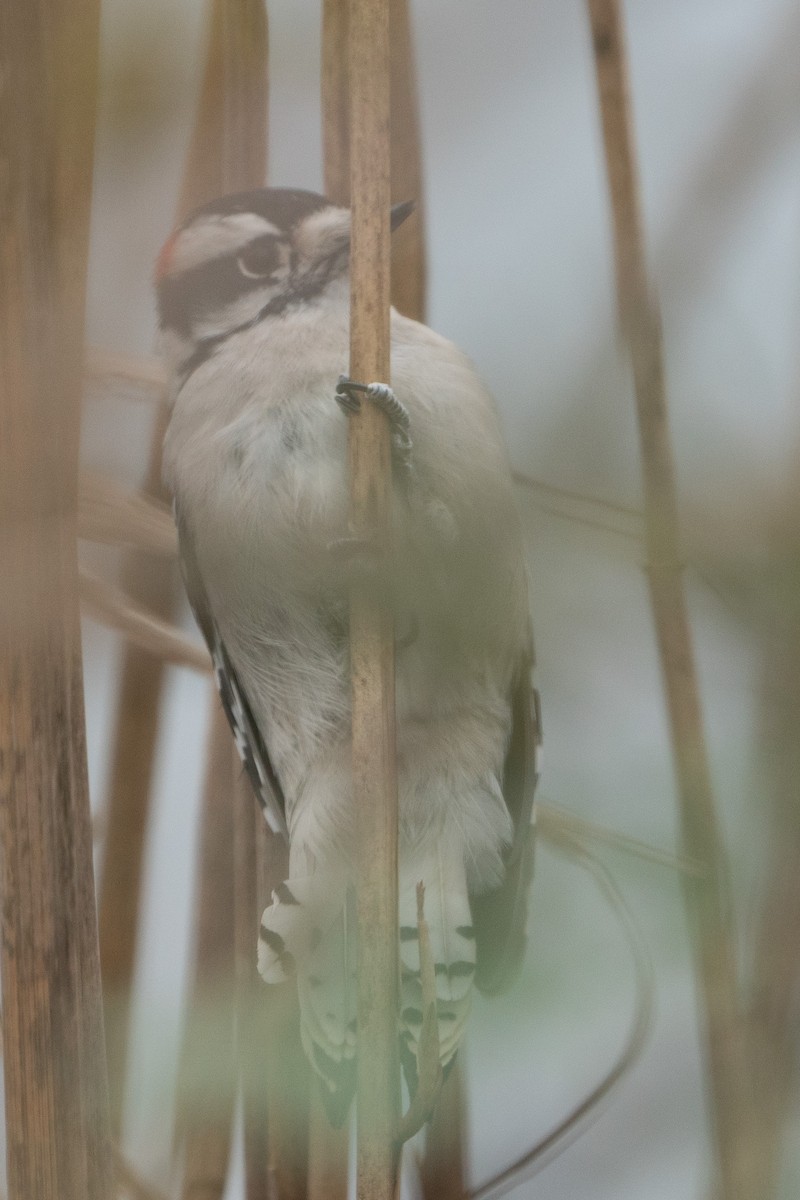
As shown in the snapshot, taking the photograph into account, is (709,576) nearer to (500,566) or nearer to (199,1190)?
(500,566)

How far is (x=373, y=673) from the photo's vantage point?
660 millimetres

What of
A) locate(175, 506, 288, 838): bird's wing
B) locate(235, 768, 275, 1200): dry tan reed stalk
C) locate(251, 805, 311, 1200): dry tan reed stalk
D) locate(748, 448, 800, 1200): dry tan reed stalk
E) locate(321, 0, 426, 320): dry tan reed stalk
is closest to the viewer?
locate(748, 448, 800, 1200): dry tan reed stalk

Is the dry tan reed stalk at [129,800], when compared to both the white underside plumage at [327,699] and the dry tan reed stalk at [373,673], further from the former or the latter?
the dry tan reed stalk at [373,673]

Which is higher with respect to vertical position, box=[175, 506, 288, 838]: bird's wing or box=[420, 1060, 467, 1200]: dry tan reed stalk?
box=[175, 506, 288, 838]: bird's wing

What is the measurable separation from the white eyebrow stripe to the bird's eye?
0.01 metres

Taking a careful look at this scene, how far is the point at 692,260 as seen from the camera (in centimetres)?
30

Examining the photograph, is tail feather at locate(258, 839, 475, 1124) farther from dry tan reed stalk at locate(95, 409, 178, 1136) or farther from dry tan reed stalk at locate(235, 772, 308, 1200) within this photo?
dry tan reed stalk at locate(95, 409, 178, 1136)

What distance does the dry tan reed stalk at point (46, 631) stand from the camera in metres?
0.37

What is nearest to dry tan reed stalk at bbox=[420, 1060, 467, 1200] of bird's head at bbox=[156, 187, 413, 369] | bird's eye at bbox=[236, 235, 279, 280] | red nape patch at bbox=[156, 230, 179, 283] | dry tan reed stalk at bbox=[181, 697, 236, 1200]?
dry tan reed stalk at bbox=[181, 697, 236, 1200]

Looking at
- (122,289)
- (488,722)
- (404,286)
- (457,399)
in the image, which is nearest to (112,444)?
(122,289)

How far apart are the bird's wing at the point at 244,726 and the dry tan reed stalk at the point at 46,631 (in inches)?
17.8

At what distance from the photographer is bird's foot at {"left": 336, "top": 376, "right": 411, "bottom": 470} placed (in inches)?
26.8

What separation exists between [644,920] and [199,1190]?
2.83 ft

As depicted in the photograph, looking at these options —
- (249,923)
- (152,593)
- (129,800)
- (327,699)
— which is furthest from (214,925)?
(152,593)
